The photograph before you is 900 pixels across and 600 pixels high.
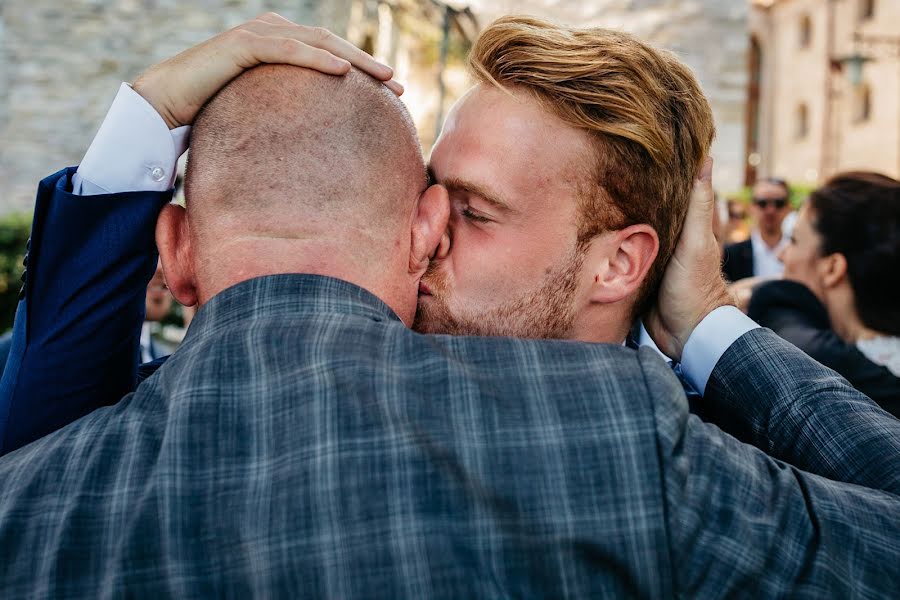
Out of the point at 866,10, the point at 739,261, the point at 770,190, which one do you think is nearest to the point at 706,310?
the point at 739,261

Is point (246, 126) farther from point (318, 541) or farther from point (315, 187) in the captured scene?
point (318, 541)

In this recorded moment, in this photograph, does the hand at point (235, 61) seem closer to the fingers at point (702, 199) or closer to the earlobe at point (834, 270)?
the fingers at point (702, 199)

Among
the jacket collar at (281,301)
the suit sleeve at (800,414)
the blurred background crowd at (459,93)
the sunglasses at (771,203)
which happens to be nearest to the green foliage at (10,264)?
the blurred background crowd at (459,93)

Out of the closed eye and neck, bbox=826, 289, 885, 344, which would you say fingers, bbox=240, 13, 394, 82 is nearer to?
the closed eye

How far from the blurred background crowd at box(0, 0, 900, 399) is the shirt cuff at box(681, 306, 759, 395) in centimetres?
88

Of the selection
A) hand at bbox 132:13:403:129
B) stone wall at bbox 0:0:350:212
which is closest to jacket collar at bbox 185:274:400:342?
hand at bbox 132:13:403:129

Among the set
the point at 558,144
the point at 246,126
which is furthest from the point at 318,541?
the point at 558,144

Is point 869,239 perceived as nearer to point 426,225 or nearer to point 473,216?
point 473,216

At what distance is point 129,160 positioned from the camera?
1694mm

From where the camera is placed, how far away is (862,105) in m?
26.5

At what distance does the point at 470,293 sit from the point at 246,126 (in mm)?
668

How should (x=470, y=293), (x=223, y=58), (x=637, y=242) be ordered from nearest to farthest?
(x=223, y=58), (x=470, y=293), (x=637, y=242)

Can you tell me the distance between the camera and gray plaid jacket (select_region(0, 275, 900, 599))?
1145mm

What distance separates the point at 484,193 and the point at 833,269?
207 centimetres
